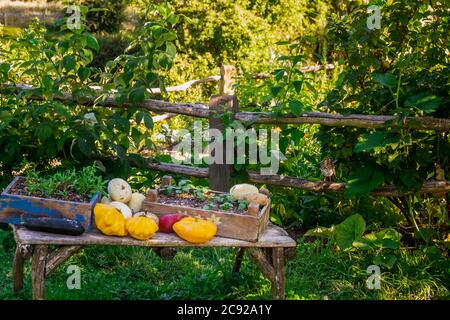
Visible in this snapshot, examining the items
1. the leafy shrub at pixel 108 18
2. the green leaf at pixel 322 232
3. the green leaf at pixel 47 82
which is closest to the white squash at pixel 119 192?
the green leaf at pixel 47 82

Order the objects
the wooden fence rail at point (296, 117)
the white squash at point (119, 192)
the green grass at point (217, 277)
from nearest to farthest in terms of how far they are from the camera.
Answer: the white squash at point (119, 192)
the green grass at point (217, 277)
the wooden fence rail at point (296, 117)

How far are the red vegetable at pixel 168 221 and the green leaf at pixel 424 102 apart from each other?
1.51 meters

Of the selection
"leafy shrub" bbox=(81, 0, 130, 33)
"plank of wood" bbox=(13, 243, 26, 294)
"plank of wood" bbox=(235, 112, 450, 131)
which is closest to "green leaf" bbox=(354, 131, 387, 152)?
"plank of wood" bbox=(235, 112, 450, 131)

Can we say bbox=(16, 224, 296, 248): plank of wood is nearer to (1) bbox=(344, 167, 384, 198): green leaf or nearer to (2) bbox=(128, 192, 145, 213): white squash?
(2) bbox=(128, 192, 145, 213): white squash

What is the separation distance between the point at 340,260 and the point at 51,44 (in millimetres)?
2250

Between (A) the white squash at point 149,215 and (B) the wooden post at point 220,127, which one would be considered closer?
(A) the white squash at point 149,215

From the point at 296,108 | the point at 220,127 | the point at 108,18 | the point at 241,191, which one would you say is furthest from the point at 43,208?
the point at 108,18

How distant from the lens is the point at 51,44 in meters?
4.79

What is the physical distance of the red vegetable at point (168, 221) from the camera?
359 centimetres

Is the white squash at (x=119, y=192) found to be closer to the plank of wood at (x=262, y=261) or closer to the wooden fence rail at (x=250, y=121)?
the plank of wood at (x=262, y=261)

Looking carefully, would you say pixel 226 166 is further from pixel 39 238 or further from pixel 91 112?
pixel 39 238

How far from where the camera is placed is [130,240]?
3482mm
